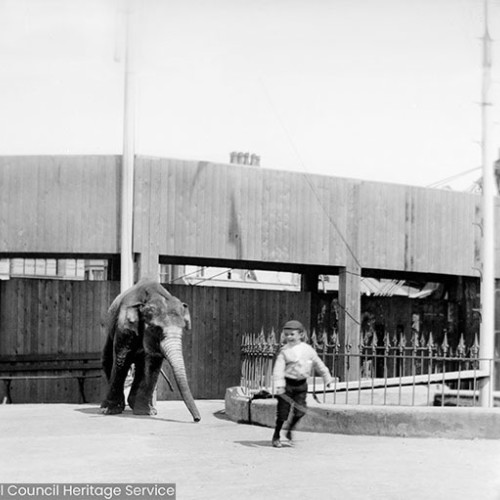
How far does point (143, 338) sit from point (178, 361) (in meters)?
1.06

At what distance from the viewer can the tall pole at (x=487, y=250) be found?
13.6 metres

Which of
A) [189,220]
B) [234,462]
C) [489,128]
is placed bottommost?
[234,462]

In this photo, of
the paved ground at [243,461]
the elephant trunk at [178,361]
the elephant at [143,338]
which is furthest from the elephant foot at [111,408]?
the elephant trunk at [178,361]

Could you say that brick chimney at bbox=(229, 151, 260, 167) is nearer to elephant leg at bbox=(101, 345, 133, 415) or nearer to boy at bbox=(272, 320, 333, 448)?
elephant leg at bbox=(101, 345, 133, 415)

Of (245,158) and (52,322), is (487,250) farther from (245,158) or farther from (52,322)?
(245,158)

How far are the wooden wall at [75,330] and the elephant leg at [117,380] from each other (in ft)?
11.5

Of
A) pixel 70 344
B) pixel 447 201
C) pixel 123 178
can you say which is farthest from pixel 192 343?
pixel 447 201

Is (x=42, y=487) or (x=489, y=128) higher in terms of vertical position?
(x=489, y=128)

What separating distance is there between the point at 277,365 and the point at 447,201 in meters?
9.76

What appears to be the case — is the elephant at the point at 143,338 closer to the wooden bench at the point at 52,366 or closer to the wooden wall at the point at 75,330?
the wooden bench at the point at 52,366

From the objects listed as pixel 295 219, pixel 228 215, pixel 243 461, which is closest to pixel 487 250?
pixel 295 219

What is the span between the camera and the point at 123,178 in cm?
1681

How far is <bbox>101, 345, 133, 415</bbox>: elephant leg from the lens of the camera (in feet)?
47.8

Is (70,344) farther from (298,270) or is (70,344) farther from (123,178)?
(298,270)
